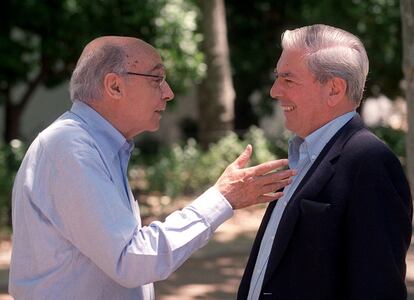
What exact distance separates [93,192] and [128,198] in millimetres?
265

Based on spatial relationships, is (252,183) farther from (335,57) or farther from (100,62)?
(100,62)

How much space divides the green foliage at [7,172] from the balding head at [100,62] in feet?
22.7

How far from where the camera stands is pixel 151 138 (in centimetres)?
1819

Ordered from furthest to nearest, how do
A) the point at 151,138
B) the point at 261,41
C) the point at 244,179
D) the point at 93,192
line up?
the point at 151,138, the point at 261,41, the point at 244,179, the point at 93,192

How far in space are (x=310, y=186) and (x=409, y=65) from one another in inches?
118

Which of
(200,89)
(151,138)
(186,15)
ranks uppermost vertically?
(186,15)

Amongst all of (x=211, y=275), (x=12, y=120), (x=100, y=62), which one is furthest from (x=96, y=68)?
(x=12, y=120)

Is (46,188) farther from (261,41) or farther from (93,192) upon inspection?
(261,41)

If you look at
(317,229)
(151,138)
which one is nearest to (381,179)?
(317,229)

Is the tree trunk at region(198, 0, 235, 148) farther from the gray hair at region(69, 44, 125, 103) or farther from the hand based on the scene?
the hand

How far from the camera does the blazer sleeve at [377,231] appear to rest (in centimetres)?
229

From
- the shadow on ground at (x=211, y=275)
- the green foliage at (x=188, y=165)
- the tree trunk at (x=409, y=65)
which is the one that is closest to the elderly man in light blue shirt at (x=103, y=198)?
the tree trunk at (x=409, y=65)

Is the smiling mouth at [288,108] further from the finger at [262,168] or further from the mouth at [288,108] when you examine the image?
the finger at [262,168]

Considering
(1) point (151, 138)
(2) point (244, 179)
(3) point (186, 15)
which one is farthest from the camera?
(1) point (151, 138)
